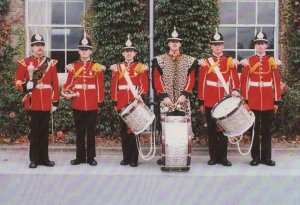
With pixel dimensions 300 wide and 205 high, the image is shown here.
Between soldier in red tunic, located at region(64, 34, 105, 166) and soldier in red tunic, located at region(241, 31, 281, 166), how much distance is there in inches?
82.8

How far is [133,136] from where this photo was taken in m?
7.92

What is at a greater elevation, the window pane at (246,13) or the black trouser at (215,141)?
the window pane at (246,13)

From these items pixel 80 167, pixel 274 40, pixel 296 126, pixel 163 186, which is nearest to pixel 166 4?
pixel 274 40

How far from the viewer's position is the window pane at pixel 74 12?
10875 millimetres

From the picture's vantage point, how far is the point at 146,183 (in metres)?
6.77

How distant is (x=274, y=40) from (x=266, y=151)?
356 centimetres

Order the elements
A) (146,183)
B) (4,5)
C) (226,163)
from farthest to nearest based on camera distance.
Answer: (4,5) < (226,163) < (146,183)

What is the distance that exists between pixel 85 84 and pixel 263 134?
2.63 m

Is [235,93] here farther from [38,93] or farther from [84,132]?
[38,93]

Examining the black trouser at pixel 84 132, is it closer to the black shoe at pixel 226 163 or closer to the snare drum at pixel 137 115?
the snare drum at pixel 137 115

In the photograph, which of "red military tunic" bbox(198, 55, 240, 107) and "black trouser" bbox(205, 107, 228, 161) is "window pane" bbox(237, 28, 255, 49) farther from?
"black trouser" bbox(205, 107, 228, 161)

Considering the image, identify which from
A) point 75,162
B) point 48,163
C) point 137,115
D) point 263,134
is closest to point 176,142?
point 137,115

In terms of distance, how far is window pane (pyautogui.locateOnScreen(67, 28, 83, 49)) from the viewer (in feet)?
35.7

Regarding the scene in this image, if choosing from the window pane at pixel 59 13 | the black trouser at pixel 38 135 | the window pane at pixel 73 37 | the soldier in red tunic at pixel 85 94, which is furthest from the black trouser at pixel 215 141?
the window pane at pixel 59 13
